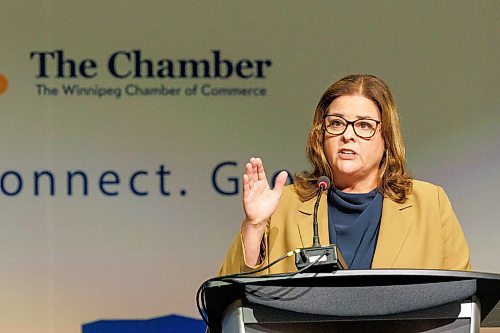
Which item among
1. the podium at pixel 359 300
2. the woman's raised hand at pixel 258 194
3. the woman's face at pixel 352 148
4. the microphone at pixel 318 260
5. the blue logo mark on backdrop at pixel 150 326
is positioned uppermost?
the woman's face at pixel 352 148

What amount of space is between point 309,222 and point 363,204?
19 centimetres

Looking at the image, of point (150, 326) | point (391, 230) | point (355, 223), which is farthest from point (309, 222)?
point (150, 326)

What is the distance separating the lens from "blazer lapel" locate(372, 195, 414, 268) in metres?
3.07

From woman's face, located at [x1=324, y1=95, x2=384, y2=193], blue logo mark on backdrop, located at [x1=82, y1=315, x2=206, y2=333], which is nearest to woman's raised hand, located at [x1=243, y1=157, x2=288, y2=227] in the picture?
woman's face, located at [x1=324, y1=95, x2=384, y2=193]

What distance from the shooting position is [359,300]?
2352mm

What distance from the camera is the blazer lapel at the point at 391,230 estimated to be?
3068mm

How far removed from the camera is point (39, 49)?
5.51m

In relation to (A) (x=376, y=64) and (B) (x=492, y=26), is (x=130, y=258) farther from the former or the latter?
(B) (x=492, y=26)

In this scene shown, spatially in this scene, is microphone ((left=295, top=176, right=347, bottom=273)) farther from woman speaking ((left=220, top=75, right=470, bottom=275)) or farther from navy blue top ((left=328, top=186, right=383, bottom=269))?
navy blue top ((left=328, top=186, right=383, bottom=269))

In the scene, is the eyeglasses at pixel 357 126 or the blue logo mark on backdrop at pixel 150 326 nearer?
the eyeglasses at pixel 357 126

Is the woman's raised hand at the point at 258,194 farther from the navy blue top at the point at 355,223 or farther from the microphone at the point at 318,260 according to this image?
the microphone at the point at 318,260

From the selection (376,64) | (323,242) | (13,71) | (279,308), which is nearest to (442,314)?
(279,308)

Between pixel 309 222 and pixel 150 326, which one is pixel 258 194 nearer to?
pixel 309 222

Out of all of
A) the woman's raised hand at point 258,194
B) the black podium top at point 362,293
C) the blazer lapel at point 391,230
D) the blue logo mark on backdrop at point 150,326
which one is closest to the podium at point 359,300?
the black podium top at point 362,293
